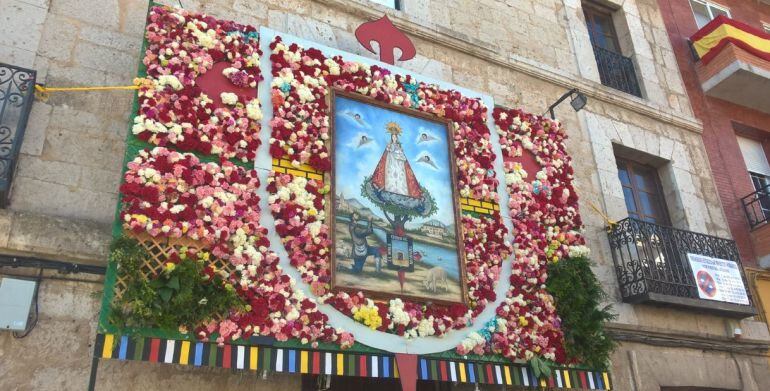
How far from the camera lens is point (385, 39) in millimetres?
6734

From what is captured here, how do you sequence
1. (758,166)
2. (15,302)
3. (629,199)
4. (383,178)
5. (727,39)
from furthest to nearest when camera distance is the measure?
(758,166)
(727,39)
(629,199)
(383,178)
(15,302)

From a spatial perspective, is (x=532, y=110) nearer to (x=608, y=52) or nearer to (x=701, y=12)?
(x=608, y=52)

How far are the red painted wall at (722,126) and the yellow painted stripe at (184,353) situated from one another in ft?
24.6

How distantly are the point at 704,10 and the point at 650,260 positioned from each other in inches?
244

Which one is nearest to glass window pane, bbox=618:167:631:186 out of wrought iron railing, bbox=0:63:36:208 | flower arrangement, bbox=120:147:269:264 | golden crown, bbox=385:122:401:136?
golden crown, bbox=385:122:401:136

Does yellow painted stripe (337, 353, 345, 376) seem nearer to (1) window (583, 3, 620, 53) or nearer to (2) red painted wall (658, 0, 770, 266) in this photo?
(2) red painted wall (658, 0, 770, 266)

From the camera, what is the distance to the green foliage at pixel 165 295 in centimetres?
424

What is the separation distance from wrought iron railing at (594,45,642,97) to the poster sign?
2.90 metres

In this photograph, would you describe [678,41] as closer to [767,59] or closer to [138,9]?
[767,59]

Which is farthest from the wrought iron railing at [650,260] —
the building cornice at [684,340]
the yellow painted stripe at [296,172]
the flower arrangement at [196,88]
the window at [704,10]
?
the window at [704,10]

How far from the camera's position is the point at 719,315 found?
7766 mm

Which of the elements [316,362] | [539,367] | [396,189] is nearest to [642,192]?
[539,367]

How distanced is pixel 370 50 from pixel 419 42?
3.85 ft

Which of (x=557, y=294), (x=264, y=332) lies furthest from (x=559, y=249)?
(x=264, y=332)
